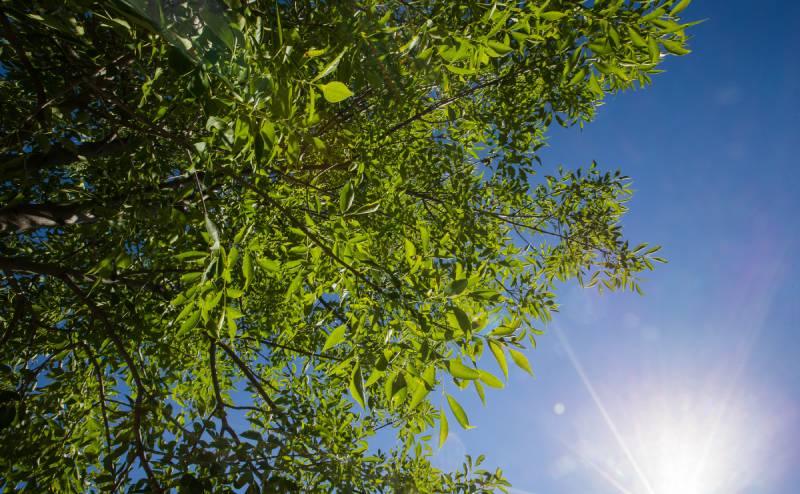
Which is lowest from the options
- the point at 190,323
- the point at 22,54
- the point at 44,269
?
the point at 190,323

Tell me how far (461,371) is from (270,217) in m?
2.36

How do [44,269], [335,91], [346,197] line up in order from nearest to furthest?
[335,91] < [346,197] < [44,269]

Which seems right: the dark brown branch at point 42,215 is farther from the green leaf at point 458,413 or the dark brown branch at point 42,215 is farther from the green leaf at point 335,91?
the green leaf at point 458,413

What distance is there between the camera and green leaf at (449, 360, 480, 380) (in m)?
1.27

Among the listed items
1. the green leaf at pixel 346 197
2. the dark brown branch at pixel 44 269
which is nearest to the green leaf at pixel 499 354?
the green leaf at pixel 346 197

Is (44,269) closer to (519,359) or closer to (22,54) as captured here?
(22,54)

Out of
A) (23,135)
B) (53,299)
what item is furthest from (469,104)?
(53,299)

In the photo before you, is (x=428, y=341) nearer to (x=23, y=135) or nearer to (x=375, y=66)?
(x=375, y=66)

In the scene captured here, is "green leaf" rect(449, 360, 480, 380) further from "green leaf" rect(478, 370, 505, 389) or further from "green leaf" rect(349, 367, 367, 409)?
"green leaf" rect(349, 367, 367, 409)

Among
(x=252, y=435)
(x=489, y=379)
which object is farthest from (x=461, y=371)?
(x=252, y=435)

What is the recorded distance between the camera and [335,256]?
1.58 meters

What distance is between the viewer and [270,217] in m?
3.14

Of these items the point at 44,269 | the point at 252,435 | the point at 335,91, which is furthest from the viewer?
the point at 44,269

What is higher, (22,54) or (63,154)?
(63,154)
